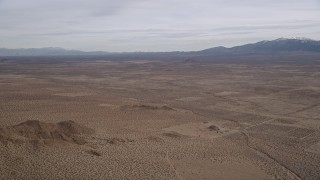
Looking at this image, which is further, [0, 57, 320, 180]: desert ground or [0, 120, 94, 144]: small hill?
[0, 120, 94, 144]: small hill

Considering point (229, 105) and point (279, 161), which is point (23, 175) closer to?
point (279, 161)

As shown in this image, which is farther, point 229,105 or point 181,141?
point 229,105

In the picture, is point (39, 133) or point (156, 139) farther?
A: point (156, 139)

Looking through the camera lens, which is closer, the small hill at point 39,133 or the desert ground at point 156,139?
the desert ground at point 156,139

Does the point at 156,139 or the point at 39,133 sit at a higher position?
the point at 39,133

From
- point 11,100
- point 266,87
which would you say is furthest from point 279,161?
point 266,87

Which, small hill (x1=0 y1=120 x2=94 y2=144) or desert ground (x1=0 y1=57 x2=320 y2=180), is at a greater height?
small hill (x1=0 y1=120 x2=94 y2=144)

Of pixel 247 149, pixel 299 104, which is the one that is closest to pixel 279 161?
pixel 247 149

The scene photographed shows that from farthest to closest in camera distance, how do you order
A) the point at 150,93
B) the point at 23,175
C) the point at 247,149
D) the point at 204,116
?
the point at 150,93
the point at 204,116
the point at 247,149
the point at 23,175

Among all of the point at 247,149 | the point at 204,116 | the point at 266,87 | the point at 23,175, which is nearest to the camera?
the point at 23,175

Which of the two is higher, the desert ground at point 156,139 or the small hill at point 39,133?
the small hill at point 39,133
